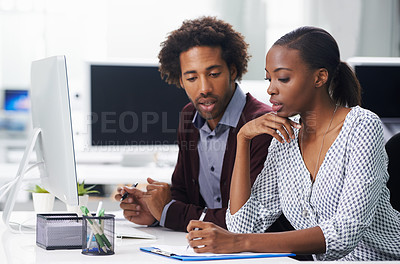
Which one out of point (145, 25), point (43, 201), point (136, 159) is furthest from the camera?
point (145, 25)

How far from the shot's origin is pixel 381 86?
2.79m

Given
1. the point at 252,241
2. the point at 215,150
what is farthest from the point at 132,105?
the point at 252,241

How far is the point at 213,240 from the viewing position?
1113 mm

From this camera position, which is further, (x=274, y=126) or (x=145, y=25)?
(x=145, y=25)

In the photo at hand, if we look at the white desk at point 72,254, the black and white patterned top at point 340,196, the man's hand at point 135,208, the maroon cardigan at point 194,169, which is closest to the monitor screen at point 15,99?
the maroon cardigan at point 194,169

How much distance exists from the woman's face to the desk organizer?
1.92 feet

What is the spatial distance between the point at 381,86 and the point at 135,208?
169cm

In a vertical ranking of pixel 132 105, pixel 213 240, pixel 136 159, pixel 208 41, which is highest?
pixel 208 41

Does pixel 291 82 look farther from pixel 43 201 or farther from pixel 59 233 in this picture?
pixel 43 201

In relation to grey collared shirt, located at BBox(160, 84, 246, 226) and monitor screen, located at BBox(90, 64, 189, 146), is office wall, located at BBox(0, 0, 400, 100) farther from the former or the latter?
grey collared shirt, located at BBox(160, 84, 246, 226)

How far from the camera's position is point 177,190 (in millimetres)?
1889

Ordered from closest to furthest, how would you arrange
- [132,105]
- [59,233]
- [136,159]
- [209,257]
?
[209,257], [59,233], [132,105], [136,159]

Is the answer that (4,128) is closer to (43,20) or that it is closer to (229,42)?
(43,20)

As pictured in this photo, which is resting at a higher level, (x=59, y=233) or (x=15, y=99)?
(x=15, y=99)
